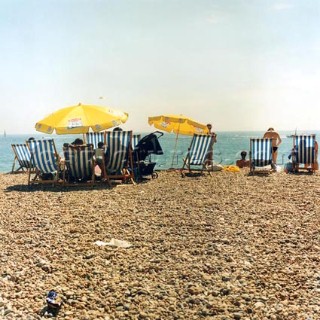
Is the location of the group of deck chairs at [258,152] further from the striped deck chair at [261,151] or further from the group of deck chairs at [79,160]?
the group of deck chairs at [79,160]

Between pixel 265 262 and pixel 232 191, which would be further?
pixel 232 191

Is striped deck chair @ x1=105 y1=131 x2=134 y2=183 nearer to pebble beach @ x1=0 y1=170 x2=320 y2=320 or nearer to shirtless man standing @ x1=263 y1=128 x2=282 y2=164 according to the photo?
pebble beach @ x1=0 y1=170 x2=320 y2=320

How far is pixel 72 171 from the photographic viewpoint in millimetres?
9664

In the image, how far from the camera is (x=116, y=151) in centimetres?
984

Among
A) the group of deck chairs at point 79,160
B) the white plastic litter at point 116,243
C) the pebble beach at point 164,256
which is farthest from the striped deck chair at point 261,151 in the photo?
the white plastic litter at point 116,243

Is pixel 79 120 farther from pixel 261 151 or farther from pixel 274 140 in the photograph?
pixel 274 140

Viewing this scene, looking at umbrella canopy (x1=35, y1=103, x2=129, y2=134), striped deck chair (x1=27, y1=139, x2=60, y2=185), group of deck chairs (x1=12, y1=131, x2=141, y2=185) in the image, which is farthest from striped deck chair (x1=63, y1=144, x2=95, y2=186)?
umbrella canopy (x1=35, y1=103, x2=129, y2=134)

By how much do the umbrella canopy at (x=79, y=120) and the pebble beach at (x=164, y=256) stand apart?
2.27m

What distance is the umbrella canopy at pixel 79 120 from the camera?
10.2 meters

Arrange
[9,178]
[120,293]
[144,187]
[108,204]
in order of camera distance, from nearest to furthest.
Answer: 1. [120,293]
2. [108,204]
3. [144,187]
4. [9,178]

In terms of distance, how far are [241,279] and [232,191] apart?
4850mm

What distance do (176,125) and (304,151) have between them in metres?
4.38

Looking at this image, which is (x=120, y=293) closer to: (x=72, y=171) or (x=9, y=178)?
(x=72, y=171)

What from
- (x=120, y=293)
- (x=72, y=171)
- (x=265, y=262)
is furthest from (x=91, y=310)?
(x=72, y=171)
